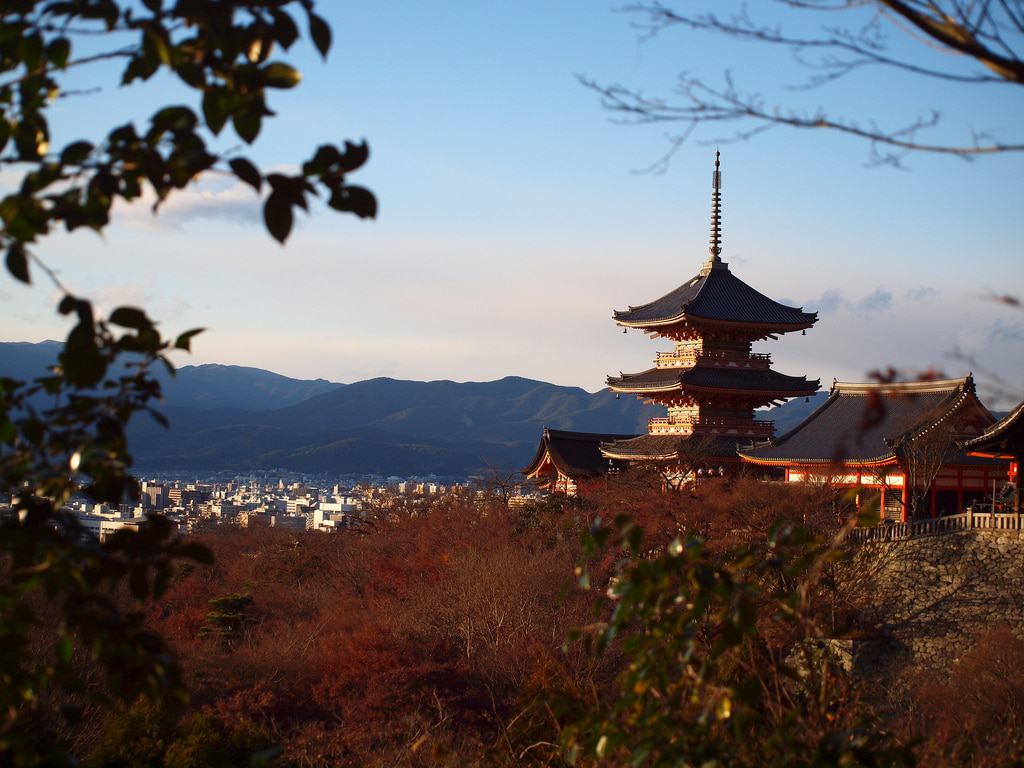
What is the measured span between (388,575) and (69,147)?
21057 millimetres

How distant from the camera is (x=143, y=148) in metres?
2.40

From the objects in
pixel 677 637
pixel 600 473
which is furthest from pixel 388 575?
pixel 677 637

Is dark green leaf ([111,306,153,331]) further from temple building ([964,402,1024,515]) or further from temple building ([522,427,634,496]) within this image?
temple building ([522,427,634,496])

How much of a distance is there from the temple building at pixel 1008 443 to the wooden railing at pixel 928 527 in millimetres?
552

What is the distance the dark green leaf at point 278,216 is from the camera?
7.56 ft

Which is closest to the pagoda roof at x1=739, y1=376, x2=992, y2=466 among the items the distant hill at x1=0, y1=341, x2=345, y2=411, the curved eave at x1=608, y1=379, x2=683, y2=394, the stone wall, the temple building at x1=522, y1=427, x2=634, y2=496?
the stone wall

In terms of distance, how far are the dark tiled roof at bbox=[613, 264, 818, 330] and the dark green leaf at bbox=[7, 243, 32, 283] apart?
24.5m

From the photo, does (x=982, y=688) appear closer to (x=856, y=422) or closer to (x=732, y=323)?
(x=856, y=422)

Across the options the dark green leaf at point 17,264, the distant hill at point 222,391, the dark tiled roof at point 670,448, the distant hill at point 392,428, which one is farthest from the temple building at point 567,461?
the distant hill at point 222,391

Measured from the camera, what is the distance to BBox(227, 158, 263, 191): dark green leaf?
229 centimetres

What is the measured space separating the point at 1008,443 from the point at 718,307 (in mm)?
10071

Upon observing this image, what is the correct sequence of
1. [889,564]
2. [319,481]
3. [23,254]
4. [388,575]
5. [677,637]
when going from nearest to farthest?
[23,254] → [677,637] → [889,564] → [388,575] → [319,481]

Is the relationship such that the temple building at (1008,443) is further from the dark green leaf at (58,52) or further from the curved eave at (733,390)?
the dark green leaf at (58,52)

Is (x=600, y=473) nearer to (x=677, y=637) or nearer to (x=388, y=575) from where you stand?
(x=388, y=575)
